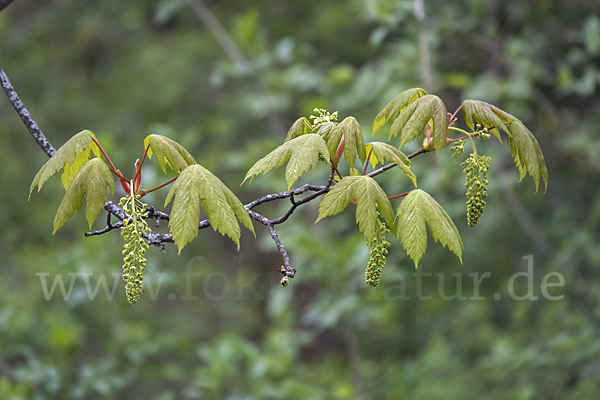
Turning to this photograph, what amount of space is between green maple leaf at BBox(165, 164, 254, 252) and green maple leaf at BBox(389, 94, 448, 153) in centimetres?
51

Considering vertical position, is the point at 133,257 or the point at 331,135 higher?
the point at 331,135

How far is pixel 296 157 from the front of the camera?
1299 millimetres

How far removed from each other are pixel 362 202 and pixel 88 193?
0.70 meters

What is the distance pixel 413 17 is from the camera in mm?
3480

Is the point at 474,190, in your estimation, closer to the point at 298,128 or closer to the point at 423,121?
the point at 423,121

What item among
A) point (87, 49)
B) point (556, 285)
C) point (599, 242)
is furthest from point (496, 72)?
point (87, 49)

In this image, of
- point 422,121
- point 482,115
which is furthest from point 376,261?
point 482,115

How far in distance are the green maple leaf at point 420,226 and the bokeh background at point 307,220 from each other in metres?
2.14

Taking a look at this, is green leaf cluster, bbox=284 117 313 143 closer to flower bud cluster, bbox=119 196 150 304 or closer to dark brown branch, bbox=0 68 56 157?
flower bud cluster, bbox=119 196 150 304

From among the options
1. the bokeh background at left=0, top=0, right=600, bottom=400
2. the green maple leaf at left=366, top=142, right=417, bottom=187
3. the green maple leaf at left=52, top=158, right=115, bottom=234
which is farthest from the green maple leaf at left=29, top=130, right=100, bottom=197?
the bokeh background at left=0, top=0, right=600, bottom=400

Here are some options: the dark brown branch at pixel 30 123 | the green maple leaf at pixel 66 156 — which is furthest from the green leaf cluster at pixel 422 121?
the dark brown branch at pixel 30 123

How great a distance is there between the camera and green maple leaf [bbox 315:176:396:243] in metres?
1.29

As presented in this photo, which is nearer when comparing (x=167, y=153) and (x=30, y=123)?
(x=167, y=153)

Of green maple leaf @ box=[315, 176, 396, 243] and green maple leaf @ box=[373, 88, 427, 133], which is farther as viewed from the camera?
green maple leaf @ box=[373, 88, 427, 133]
